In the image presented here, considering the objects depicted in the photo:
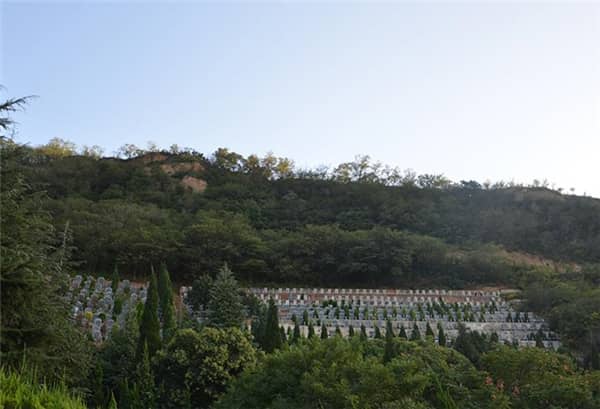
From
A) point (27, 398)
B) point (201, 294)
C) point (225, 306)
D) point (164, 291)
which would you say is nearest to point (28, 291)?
point (27, 398)

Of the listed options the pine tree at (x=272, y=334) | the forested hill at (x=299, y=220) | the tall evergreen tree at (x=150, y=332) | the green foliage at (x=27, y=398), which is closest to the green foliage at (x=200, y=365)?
the tall evergreen tree at (x=150, y=332)

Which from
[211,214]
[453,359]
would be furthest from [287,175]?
[453,359]

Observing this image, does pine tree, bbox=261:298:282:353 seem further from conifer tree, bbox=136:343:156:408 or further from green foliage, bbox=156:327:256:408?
conifer tree, bbox=136:343:156:408

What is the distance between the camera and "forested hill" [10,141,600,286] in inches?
1554

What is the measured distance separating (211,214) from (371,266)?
15.4 m

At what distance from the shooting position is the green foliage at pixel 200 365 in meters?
14.6

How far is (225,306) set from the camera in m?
24.2

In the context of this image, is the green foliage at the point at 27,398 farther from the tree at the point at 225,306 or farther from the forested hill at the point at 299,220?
the forested hill at the point at 299,220

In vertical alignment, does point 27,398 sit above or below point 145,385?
above

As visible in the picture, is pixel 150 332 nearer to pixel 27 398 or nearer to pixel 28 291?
pixel 28 291

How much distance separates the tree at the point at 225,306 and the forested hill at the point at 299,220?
44.2 ft

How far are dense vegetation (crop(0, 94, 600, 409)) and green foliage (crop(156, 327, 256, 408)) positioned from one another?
44 millimetres

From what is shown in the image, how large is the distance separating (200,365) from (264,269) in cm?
2511

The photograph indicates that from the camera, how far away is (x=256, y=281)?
1577 inches
